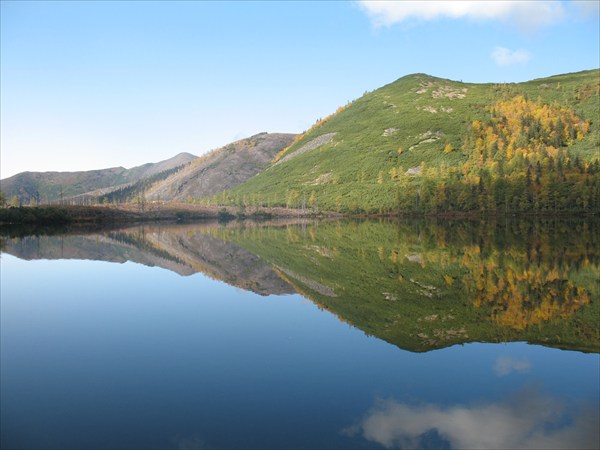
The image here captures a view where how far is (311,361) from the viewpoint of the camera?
53.2 ft

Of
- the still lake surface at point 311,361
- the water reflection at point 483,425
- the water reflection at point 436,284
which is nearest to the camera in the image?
the water reflection at point 483,425

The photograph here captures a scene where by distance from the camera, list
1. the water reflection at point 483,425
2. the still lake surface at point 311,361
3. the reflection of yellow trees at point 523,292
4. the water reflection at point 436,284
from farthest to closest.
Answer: the reflection of yellow trees at point 523,292
the water reflection at point 436,284
the still lake surface at point 311,361
the water reflection at point 483,425

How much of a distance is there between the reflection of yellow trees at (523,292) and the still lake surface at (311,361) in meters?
0.12

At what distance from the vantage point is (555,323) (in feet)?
66.4

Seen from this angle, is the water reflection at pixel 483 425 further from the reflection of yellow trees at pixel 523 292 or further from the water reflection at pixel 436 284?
the reflection of yellow trees at pixel 523 292

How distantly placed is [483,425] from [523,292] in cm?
1689

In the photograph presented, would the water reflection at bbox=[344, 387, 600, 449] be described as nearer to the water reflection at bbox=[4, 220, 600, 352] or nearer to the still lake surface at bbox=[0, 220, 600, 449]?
the still lake surface at bbox=[0, 220, 600, 449]

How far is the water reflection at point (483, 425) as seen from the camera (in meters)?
10.5

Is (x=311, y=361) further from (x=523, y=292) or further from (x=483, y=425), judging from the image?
(x=523, y=292)

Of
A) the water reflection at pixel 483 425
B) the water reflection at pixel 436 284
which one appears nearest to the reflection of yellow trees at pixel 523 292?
the water reflection at pixel 436 284

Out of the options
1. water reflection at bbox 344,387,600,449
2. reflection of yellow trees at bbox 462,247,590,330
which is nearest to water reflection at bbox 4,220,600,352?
reflection of yellow trees at bbox 462,247,590,330

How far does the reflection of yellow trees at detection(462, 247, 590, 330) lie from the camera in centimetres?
2162

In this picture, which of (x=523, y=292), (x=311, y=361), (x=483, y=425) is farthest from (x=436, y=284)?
(x=483, y=425)

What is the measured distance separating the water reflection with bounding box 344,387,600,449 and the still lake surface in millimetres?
46
